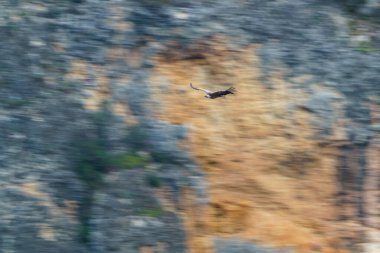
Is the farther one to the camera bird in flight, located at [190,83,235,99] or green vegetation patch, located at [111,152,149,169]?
green vegetation patch, located at [111,152,149,169]

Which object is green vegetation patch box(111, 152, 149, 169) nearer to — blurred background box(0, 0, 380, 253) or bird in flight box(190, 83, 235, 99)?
blurred background box(0, 0, 380, 253)

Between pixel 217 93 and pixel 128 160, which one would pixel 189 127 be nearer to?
pixel 217 93

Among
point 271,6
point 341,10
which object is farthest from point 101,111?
point 341,10

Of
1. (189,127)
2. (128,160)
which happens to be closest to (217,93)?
(189,127)

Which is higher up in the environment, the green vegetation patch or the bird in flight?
the bird in flight

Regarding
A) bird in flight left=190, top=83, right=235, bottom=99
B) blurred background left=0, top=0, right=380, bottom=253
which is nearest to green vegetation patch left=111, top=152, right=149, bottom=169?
blurred background left=0, top=0, right=380, bottom=253

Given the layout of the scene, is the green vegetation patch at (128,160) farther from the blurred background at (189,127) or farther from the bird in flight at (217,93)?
the bird in flight at (217,93)

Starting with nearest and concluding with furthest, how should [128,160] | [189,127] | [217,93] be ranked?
[217,93] < [128,160] < [189,127]

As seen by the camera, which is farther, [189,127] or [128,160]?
[189,127]

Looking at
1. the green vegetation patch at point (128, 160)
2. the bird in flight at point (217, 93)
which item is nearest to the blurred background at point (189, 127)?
the green vegetation patch at point (128, 160)
